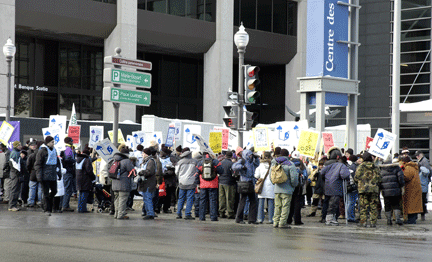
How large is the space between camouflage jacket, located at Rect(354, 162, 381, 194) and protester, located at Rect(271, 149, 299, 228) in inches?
65.1

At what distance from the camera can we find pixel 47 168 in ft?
57.8

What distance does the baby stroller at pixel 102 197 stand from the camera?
19.2 meters

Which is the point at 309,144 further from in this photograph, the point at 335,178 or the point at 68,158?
the point at 68,158

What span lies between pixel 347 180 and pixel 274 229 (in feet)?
8.16

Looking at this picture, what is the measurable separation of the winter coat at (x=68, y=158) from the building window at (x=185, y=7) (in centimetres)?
2499

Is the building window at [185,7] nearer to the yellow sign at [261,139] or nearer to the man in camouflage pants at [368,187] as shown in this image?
the yellow sign at [261,139]

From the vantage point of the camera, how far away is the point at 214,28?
46.2 meters

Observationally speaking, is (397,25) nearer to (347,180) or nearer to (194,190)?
(347,180)

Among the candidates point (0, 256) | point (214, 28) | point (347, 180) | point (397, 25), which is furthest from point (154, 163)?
point (214, 28)

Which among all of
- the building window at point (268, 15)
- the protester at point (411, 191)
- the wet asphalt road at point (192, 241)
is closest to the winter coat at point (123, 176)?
the wet asphalt road at point (192, 241)

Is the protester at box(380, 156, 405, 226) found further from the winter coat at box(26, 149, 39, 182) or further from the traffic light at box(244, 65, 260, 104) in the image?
the winter coat at box(26, 149, 39, 182)

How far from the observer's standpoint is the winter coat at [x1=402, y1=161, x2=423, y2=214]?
57.2ft

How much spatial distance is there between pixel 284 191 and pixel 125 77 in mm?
5133

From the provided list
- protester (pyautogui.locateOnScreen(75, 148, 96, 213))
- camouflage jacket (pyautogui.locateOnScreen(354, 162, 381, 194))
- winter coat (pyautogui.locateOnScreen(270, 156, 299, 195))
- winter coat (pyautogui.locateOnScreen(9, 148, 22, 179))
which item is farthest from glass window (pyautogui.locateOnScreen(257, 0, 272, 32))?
winter coat (pyautogui.locateOnScreen(270, 156, 299, 195))
